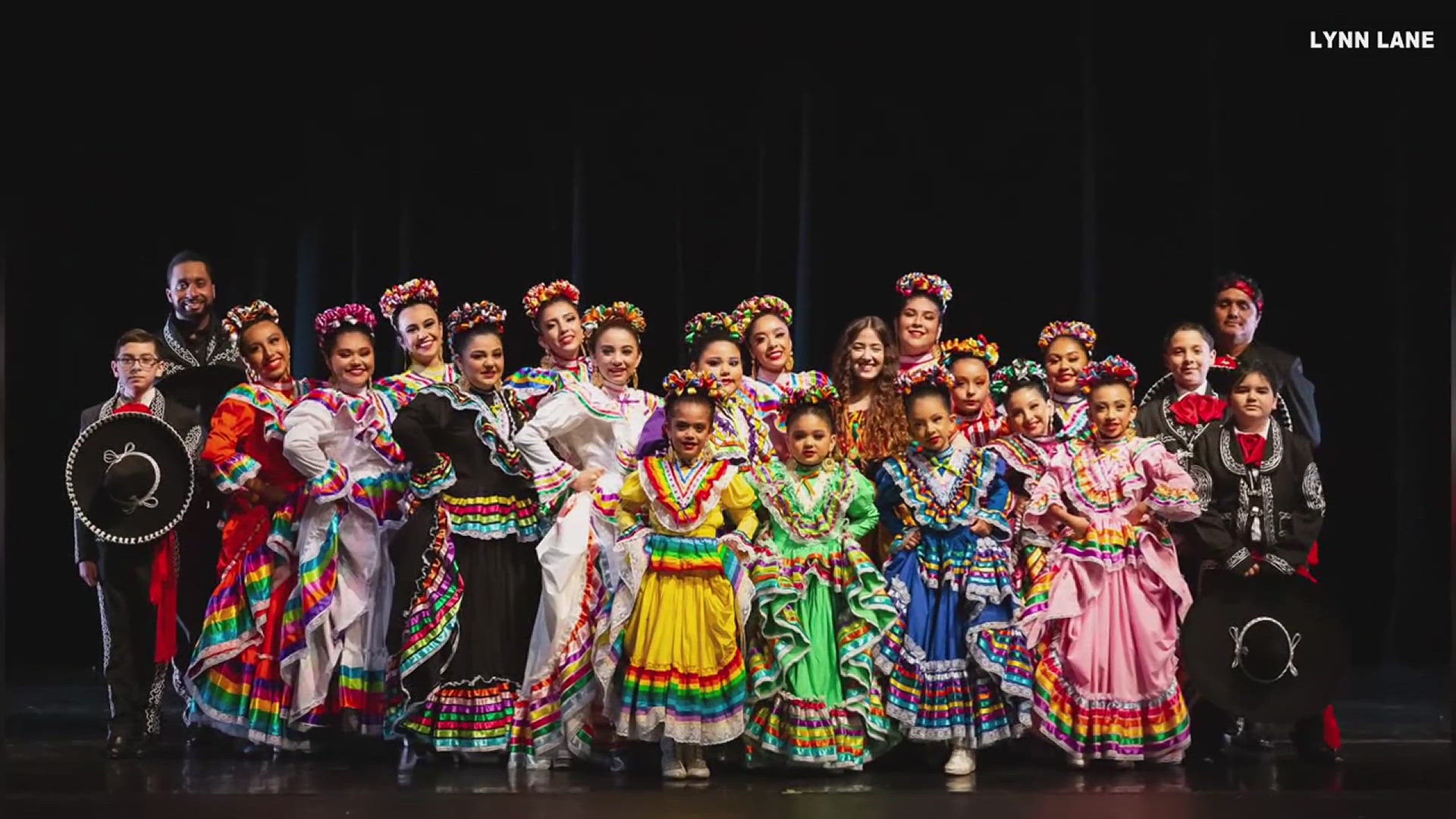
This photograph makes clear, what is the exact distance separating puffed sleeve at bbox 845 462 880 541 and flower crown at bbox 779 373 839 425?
0.20m

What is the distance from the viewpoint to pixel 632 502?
5062 millimetres

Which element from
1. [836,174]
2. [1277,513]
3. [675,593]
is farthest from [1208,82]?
[675,593]

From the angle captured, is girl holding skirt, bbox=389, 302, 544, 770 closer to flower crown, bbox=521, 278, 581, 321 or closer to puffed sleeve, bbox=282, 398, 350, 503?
puffed sleeve, bbox=282, 398, 350, 503

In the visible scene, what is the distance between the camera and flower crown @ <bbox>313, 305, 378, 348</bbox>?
5.56 m

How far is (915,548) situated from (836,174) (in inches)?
87.5

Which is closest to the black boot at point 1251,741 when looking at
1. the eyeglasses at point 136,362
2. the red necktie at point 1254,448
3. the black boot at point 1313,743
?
the black boot at point 1313,743

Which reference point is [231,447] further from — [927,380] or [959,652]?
[959,652]

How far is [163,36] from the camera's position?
22.1 feet

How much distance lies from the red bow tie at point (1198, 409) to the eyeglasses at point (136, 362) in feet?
10.7

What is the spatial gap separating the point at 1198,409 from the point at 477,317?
7.53 ft

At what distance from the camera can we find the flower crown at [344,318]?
556 cm

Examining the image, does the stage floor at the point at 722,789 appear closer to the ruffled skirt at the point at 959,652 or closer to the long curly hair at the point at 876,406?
the ruffled skirt at the point at 959,652

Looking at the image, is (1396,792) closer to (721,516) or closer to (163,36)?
(721,516)

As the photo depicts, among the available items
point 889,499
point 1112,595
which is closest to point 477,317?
point 889,499
